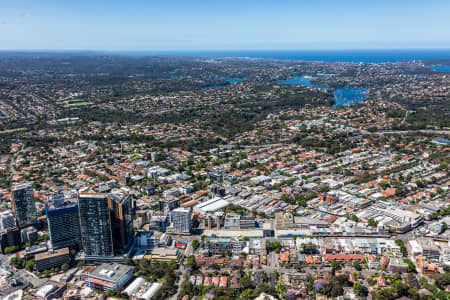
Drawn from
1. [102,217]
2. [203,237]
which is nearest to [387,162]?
[203,237]

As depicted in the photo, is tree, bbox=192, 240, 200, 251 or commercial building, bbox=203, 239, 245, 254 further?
tree, bbox=192, 240, 200, 251

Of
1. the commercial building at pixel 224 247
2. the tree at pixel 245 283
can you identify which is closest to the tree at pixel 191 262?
the commercial building at pixel 224 247

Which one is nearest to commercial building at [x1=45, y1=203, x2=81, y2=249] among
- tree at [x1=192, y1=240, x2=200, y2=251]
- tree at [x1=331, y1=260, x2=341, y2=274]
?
tree at [x1=192, y1=240, x2=200, y2=251]

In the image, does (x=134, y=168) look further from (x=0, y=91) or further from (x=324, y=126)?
(x=0, y=91)

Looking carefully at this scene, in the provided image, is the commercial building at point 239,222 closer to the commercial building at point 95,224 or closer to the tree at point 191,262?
the tree at point 191,262

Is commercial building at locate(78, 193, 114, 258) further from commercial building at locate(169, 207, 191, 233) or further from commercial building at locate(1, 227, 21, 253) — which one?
commercial building at locate(1, 227, 21, 253)

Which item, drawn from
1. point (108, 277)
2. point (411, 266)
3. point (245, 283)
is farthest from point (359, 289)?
point (108, 277)
